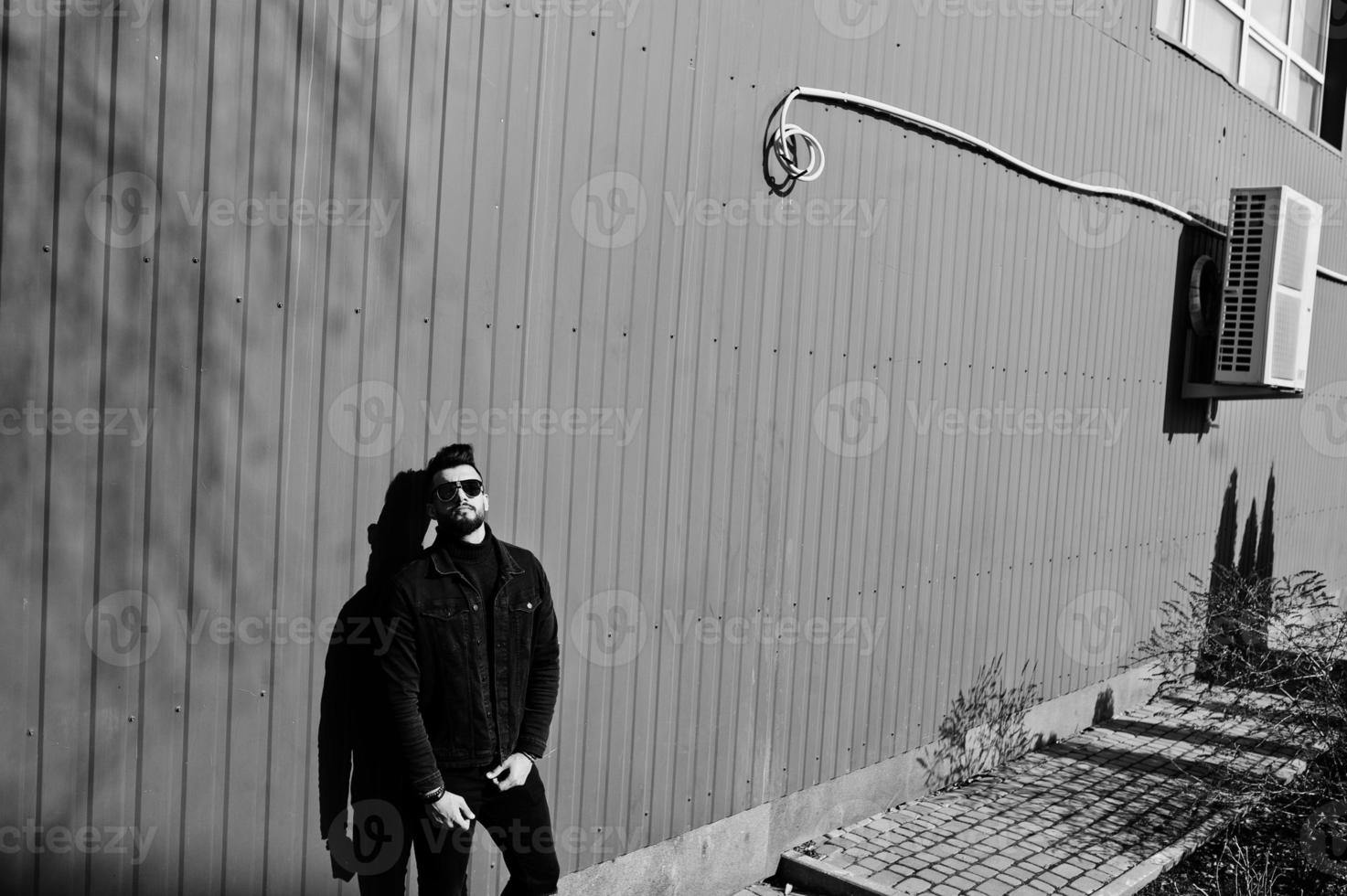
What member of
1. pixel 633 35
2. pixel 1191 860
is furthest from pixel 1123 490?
pixel 633 35

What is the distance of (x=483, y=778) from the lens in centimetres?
420

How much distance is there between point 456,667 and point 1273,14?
35.3 ft

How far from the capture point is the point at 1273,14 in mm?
11367

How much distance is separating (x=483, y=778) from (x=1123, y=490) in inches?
251

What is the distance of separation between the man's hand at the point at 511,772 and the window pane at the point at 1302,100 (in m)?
10.9

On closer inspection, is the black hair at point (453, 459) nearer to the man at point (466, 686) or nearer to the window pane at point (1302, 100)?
the man at point (466, 686)

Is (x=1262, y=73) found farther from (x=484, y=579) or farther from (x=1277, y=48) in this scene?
(x=484, y=579)

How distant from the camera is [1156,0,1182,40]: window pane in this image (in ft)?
29.7

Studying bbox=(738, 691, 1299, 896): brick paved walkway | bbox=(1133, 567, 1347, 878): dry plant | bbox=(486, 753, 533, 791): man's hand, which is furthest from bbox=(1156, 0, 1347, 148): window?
bbox=(486, 753, 533, 791): man's hand

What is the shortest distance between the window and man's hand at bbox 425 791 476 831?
25.4ft

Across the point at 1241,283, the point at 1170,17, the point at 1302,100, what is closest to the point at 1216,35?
the point at 1170,17

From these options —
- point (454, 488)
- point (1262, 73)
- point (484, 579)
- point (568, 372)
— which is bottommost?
point (484, 579)

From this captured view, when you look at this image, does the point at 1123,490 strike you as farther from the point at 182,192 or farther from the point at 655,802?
the point at 182,192

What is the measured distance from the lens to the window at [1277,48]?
983cm
